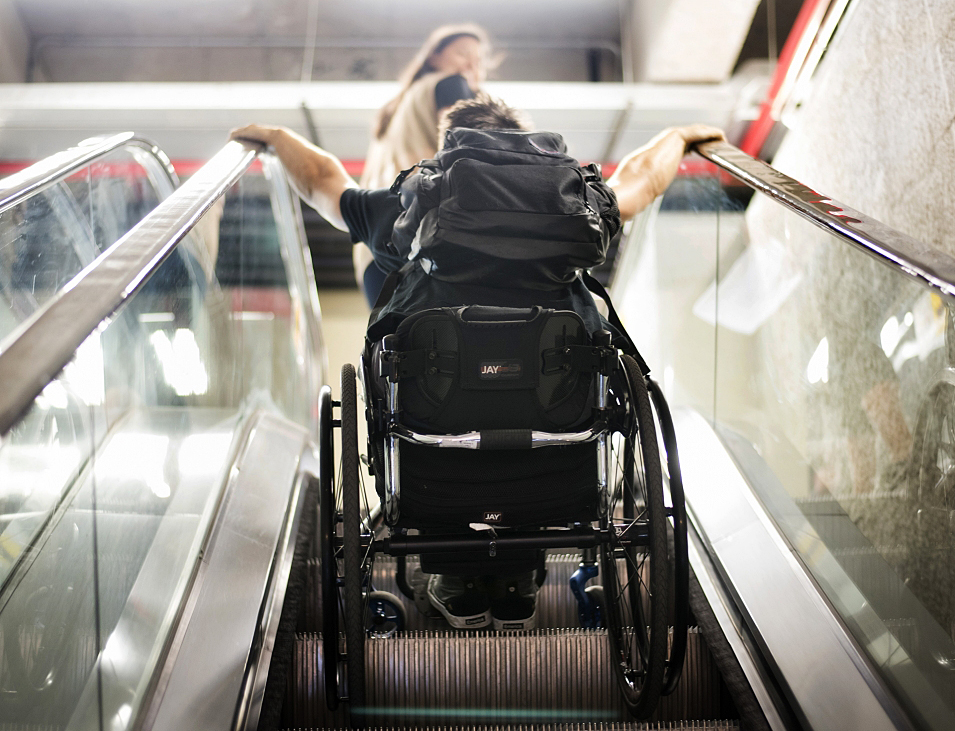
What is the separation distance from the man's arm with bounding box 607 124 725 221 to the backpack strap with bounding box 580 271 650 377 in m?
0.66

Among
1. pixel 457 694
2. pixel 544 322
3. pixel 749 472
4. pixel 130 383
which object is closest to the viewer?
pixel 544 322

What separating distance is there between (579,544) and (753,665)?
484 mm

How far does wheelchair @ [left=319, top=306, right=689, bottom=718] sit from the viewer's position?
5.07 ft

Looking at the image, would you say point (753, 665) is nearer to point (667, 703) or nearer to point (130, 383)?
point (667, 703)

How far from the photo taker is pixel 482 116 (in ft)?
6.60

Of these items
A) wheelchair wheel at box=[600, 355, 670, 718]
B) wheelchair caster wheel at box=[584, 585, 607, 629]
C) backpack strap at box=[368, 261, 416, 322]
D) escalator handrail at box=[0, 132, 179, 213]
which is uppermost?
escalator handrail at box=[0, 132, 179, 213]

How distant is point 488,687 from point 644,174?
1.61 metres

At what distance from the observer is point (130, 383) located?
170cm

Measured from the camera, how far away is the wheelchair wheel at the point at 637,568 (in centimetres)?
153

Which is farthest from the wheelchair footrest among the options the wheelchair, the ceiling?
the ceiling

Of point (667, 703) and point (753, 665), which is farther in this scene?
point (667, 703)

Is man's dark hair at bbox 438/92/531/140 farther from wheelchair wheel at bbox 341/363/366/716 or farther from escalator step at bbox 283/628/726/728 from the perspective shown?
escalator step at bbox 283/628/726/728

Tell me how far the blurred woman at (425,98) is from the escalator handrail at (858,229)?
1.08 meters

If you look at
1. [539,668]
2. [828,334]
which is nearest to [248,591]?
[539,668]
